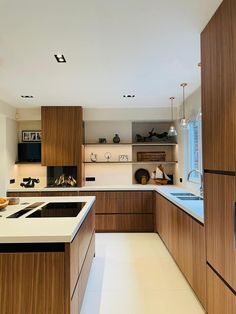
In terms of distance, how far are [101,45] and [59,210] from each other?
1.77 m

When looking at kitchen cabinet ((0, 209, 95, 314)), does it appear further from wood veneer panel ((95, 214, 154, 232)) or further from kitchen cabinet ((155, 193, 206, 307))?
wood veneer panel ((95, 214, 154, 232))

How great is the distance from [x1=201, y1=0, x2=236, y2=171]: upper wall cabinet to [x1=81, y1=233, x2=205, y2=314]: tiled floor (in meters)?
1.46

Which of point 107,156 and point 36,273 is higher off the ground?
point 107,156

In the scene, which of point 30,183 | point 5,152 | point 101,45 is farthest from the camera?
point 30,183

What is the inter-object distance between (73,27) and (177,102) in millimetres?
3396

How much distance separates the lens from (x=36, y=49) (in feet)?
9.01

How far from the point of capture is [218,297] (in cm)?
207

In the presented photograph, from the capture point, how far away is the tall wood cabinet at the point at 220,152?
1833 millimetres

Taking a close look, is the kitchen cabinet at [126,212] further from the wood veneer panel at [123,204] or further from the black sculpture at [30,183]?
the black sculpture at [30,183]

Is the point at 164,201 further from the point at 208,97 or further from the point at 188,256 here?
the point at 208,97

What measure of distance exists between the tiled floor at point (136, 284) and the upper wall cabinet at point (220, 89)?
1463 mm

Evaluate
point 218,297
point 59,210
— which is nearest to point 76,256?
point 59,210

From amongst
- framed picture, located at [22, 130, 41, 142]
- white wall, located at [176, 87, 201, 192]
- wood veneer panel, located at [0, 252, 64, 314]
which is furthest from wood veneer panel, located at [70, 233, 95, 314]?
framed picture, located at [22, 130, 41, 142]

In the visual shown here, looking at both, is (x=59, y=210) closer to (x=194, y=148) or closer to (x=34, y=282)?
(x=34, y=282)
